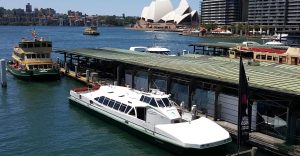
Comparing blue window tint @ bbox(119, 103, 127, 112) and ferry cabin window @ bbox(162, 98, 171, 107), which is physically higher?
ferry cabin window @ bbox(162, 98, 171, 107)

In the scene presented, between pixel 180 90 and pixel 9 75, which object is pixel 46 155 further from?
→ pixel 9 75

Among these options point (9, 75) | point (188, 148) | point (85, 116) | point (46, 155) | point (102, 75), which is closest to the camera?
point (188, 148)

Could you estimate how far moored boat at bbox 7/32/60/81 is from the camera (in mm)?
52719

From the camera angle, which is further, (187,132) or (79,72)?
(79,72)

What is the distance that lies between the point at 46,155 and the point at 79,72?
2919cm

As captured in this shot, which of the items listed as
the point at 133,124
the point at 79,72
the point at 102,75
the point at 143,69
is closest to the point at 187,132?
the point at 133,124

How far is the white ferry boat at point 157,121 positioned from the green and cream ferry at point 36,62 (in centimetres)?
1917

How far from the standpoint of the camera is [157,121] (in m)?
27.1

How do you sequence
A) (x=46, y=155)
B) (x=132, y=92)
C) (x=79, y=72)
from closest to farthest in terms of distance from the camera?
(x=46, y=155), (x=132, y=92), (x=79, y=72)

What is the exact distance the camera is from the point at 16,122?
3431 cm

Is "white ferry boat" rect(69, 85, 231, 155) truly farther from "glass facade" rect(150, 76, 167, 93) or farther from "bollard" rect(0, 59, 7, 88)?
"bollard" rect(0, 59, 7, 88)

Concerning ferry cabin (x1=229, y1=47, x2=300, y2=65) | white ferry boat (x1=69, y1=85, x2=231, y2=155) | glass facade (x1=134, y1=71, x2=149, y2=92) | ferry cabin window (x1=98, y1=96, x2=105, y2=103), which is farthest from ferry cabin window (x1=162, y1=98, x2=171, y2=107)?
ferry cabin (x1=229, y1=47, x2=300, y2=65)

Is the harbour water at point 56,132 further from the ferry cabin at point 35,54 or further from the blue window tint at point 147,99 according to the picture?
the ferry cabin at point 35,54

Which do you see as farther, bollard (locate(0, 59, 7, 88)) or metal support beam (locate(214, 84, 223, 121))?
bollard (locate(0, 59, 7, 88))
